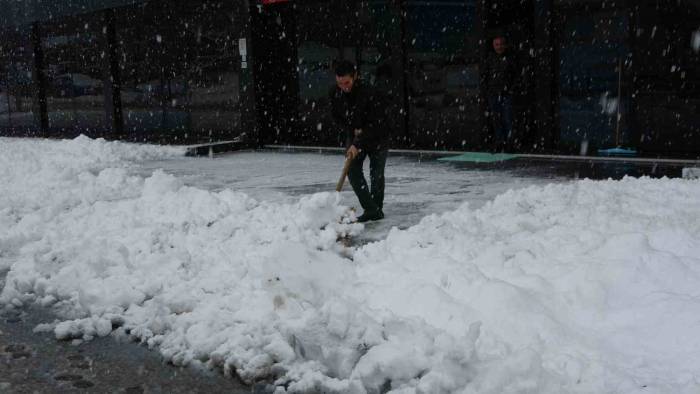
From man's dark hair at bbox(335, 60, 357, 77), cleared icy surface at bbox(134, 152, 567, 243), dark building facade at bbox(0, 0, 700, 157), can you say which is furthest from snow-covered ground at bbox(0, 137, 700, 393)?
dark building facade at bbox(0, 0, 700, 157)

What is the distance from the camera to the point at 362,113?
7.38m

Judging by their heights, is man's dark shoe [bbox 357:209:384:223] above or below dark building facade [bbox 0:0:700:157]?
below

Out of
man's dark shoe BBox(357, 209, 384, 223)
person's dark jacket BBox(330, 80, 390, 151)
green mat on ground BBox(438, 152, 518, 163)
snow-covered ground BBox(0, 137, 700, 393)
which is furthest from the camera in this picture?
green mat on ground BBox(438, 152, 518, 163)

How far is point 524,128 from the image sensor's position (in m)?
13.1

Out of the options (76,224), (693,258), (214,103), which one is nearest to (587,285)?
(693,258)

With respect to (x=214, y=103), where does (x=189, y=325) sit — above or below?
below

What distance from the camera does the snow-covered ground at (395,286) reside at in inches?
149

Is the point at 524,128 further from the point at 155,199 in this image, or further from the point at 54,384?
the point at 54,384

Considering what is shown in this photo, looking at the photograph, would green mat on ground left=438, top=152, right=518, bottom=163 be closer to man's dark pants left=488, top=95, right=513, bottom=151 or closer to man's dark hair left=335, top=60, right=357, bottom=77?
man's dark pants left=488, top=95, right=513, bottom=151

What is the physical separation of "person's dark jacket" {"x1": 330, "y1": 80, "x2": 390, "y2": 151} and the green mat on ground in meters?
5.16

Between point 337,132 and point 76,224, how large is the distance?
Result: 8969 millimetres

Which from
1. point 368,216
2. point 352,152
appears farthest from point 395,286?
point 368,216

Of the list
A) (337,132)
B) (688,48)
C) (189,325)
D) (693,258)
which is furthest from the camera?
(337,132)

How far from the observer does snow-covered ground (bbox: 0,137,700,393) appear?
149 inches
